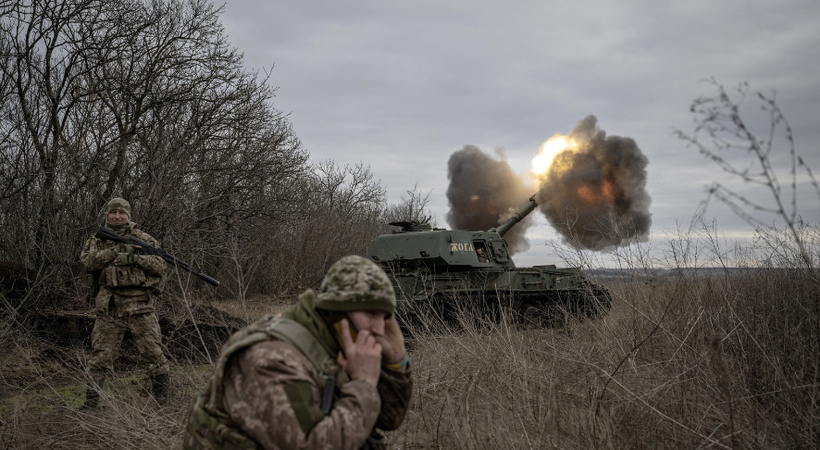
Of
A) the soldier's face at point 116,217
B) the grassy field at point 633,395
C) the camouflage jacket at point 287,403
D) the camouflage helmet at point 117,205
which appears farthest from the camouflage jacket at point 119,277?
the camouflage jacket at point 287,403

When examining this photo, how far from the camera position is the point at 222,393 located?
1.81m

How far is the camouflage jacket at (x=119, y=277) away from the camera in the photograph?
17.5 feet

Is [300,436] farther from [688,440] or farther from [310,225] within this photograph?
[310,225]

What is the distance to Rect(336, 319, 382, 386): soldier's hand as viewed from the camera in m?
1.84

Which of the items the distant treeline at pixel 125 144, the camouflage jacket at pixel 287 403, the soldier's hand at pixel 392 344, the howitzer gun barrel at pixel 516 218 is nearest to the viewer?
the camouflage jacket at pixel 287 403

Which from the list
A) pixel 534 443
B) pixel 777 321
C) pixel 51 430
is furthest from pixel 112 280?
pixel 777 321

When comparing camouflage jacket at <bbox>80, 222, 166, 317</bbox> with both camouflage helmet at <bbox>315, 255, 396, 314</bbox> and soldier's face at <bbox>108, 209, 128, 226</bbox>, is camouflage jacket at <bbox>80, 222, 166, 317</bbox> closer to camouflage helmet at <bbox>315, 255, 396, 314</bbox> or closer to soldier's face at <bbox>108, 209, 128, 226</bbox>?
soldier's face at <bbox>108, 209, 128, 226</bbox>

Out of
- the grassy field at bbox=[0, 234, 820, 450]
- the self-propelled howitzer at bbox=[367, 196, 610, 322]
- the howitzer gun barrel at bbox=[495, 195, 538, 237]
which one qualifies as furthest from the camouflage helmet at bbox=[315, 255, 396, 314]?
the howitzer gun barrel at bbox=[495, 195, 538, 237]

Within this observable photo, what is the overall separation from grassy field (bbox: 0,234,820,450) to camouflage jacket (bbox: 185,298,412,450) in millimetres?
1486

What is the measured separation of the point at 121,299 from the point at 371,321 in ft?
14.2

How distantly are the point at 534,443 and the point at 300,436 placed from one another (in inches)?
75.9

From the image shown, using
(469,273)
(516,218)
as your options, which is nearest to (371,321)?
(469,273)

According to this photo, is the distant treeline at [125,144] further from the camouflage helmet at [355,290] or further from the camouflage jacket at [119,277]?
the camouflage helmet at [355,290]

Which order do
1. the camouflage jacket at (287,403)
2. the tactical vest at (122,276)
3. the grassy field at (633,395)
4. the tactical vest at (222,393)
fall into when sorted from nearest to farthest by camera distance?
the camouflage jacket at (287,403)
the tactical vest at (222,393)
the grassy field at (633,395)
the tactical vest at (122,276)
